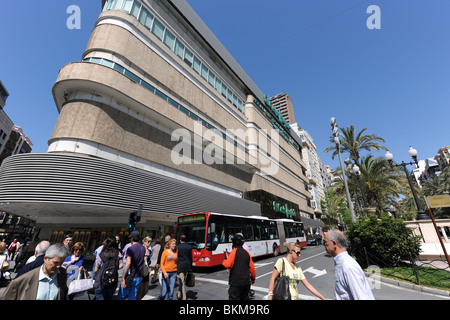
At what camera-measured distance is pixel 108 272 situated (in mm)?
4359

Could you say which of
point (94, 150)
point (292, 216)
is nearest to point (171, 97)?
point (94, 150)

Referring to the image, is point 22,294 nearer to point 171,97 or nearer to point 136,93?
point 136,93

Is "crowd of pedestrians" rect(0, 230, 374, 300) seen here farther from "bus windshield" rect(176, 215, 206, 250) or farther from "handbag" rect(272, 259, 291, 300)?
"bus windshield" rect(176, 215, 206, 250)

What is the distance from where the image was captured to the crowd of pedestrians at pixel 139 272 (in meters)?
2.31

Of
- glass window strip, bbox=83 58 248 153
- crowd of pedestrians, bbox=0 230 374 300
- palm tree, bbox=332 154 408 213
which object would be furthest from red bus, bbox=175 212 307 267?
palm tree, bbox=332 154 408 213

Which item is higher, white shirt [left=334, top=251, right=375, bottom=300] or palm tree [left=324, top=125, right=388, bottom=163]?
palm tree [left=324, top=125, right=388, bottom=163]

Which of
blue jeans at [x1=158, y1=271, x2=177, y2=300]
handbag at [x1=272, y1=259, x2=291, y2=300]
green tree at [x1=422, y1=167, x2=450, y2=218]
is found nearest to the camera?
handbag at [x1=272, y1=259, x2=291, y2=300]

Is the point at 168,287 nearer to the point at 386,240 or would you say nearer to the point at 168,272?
the point at 168,272

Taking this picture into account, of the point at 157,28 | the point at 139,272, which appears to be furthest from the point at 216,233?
the point at 157,28

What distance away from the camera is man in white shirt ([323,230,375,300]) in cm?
230

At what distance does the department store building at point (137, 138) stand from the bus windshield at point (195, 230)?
3428 millimetres

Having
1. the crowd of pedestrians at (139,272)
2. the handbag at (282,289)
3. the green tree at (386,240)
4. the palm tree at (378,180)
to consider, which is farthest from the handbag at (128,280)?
the palm tree at (378,180)

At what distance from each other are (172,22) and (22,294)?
985 inches

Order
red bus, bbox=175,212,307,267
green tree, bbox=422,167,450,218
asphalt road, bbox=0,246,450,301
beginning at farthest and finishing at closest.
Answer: green tree, bbox=422,167,450,218 < red bus, bbox=175,212,307,267 < asphalt road, bbox=0,246,450,301
